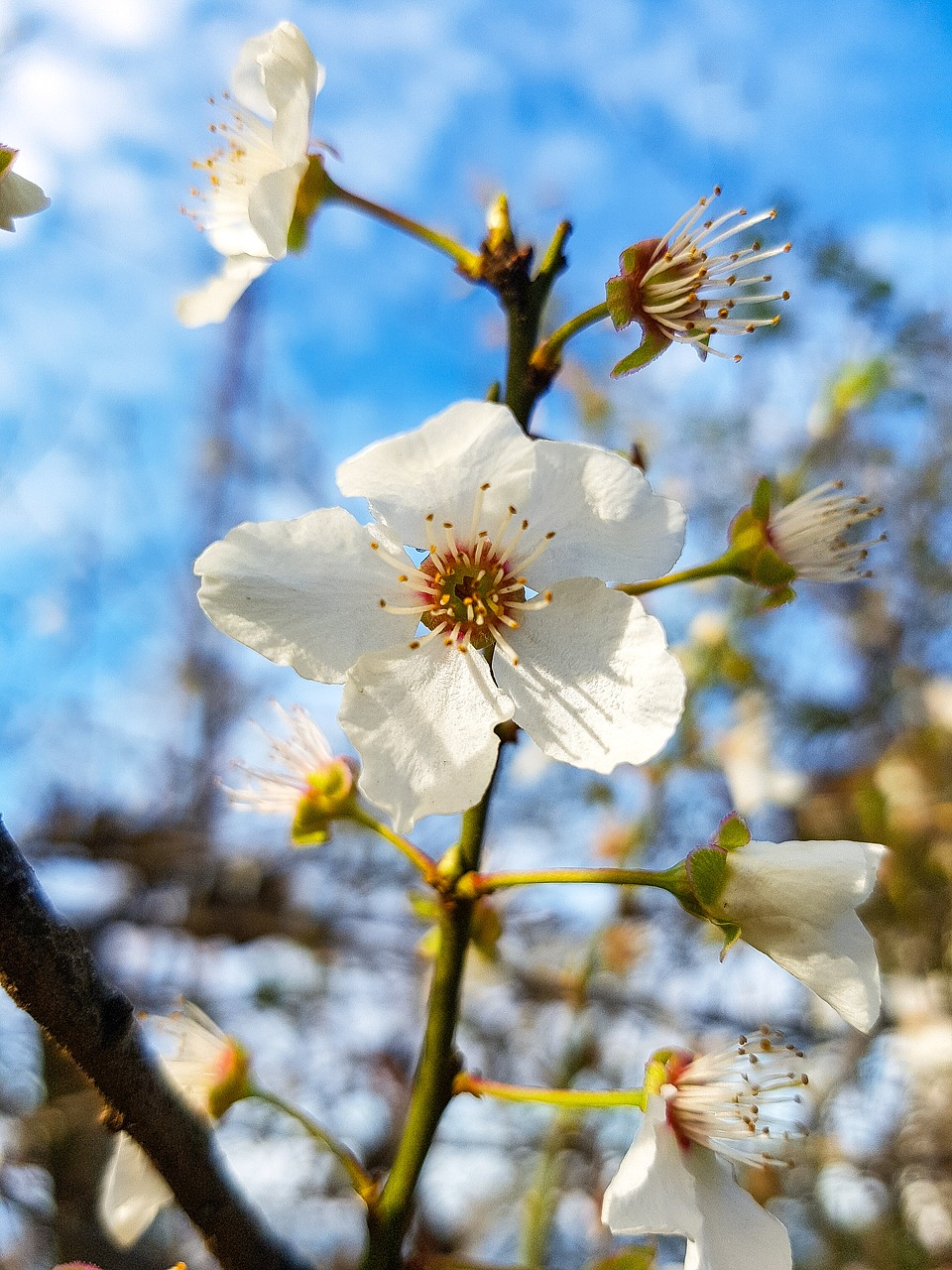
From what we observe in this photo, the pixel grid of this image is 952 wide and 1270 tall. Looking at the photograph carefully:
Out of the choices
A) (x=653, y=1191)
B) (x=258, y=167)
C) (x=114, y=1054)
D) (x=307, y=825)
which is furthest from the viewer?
(x=258, y=167)

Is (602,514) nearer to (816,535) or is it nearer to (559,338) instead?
(559,338)

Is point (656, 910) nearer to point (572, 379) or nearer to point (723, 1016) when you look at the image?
point (723, 1016)

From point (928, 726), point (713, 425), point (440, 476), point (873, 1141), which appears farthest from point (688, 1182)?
point (713, 425)

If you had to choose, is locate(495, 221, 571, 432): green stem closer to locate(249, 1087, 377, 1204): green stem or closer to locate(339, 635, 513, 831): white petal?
locate(339, 635, 513, 831): white petal

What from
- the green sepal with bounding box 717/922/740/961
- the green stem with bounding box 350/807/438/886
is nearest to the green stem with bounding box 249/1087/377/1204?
the green stem with bounding box 350/807/438/886

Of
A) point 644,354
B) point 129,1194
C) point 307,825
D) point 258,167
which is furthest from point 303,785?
point 258,167

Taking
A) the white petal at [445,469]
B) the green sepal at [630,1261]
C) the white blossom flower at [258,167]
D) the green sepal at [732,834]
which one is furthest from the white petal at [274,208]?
the green sepal at [630,1261]
